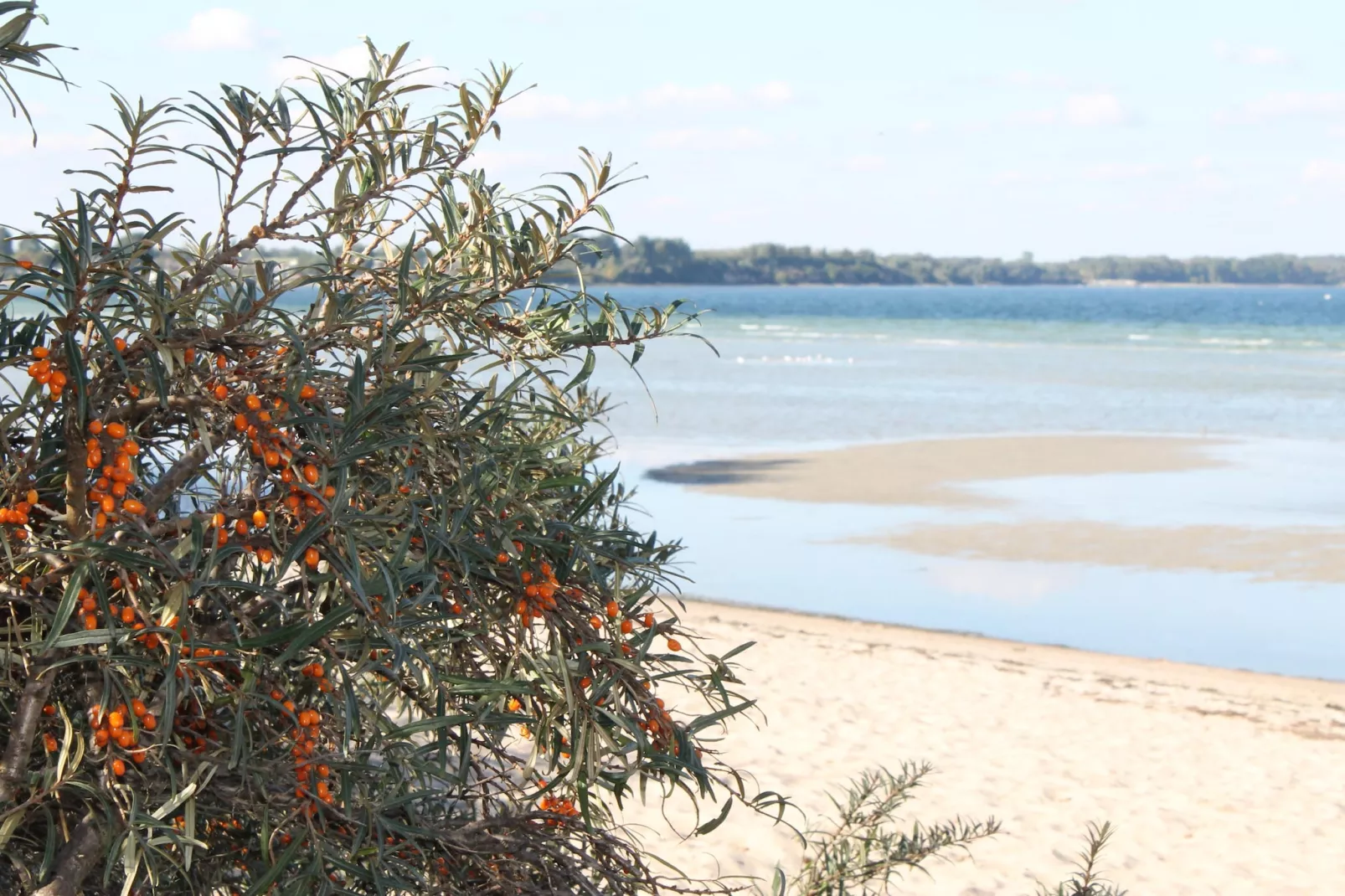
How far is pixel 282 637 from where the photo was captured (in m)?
1.26

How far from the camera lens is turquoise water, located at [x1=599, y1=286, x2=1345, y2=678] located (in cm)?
1084

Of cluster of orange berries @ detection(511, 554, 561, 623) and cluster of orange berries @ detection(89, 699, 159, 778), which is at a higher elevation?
cluster of orange berries @ detection(511, 554, 561, 623)

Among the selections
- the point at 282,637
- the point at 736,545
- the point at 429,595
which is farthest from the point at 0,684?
the point at 736,545

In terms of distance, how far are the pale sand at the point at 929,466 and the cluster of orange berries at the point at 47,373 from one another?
1499 centimetres

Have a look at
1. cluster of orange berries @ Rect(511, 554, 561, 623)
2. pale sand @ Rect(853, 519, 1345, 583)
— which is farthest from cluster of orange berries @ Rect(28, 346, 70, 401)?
pale sand @ Rect(853, 519, 1345, 583)

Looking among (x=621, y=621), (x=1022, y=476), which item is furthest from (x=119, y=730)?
(x=1022, y=476)

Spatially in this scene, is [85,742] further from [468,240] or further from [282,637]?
[468,240]

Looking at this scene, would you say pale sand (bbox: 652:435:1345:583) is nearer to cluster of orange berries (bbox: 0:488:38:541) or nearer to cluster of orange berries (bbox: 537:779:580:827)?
cluster of orange berries (bbox: 537:779:580:827)

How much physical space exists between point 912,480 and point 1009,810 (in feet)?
38.4

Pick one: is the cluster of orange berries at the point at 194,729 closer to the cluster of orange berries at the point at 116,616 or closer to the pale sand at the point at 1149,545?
the cluster of orange berries at the point at 116,616

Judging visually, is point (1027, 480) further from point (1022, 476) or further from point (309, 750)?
point (309, 750)

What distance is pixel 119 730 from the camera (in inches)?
50.4

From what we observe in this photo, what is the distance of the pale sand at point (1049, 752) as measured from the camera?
5516 millimetres

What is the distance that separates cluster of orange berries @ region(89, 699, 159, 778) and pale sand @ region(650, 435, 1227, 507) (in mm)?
14958
